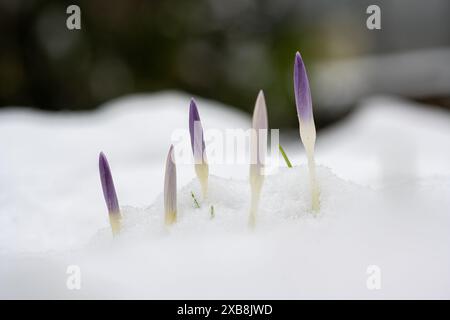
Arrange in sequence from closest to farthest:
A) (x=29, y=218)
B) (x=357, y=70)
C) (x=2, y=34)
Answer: (x=29, y=218) < (x=2, y=34) < (x=357, y=70)

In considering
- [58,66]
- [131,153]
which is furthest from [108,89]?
[131,153]

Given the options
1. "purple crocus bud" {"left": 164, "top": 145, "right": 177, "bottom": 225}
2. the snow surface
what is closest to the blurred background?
the snow surface

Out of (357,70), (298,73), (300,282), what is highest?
(357,70)

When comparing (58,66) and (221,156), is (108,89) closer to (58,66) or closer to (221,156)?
(58,66)

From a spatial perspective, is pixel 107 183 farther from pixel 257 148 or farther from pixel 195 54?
pixel 195 54

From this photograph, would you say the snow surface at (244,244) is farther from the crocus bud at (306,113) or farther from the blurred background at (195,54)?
the blurred background at (195,54)

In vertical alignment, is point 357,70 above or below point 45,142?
above

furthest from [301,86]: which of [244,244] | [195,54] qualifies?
[195,54]
